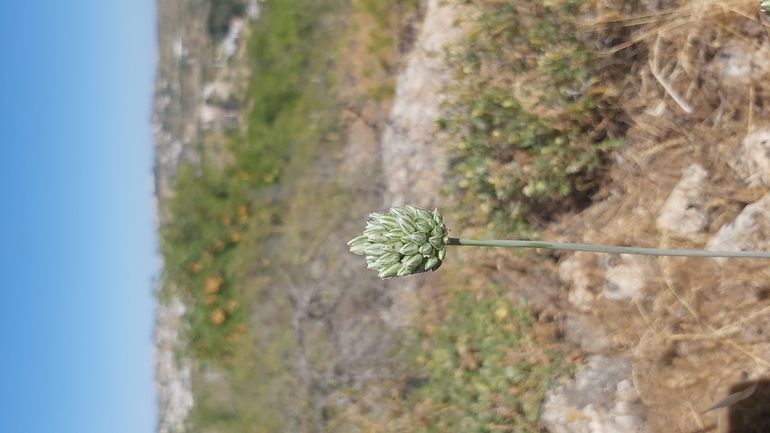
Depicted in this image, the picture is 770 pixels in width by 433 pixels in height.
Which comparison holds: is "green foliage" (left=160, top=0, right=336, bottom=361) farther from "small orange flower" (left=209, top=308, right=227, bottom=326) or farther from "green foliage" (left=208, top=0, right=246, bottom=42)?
"green foliage" (left=208, top=0, right=246, bottom=42)

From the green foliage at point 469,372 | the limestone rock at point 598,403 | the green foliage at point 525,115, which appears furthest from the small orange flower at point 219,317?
the limestone rock at point 598,403

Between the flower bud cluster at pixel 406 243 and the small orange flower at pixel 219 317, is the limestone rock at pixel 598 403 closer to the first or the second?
the flower bud cluster at pixel 406 243

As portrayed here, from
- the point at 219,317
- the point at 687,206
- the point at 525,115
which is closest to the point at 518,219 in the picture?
the point at 525,115

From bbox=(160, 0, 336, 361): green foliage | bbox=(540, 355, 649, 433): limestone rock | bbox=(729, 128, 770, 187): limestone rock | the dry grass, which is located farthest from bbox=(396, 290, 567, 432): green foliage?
bbox=(160, 0, 336, 361): green foliage

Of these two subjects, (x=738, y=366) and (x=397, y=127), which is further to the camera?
(x=397, y=127)

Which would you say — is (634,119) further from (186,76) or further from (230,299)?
(186,76)

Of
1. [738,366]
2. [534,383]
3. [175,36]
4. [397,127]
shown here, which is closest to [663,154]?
[738,366]

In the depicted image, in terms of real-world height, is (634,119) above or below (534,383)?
above
